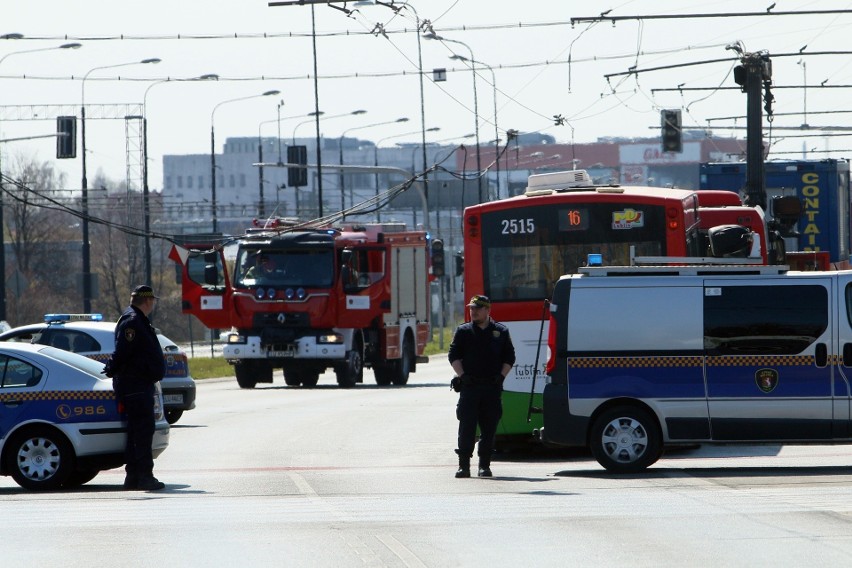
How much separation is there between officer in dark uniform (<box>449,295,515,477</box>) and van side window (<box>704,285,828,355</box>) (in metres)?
1.94

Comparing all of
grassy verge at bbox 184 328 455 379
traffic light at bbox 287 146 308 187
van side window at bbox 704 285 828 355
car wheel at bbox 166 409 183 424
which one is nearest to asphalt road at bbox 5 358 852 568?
van side window at bbox 704 285 828 355

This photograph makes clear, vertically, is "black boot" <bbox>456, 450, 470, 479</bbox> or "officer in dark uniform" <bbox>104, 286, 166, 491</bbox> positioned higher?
"officer in dark uniform" <bbox>104, 286, 166, 491</bbox>

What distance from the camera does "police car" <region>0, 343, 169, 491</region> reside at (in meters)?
14.3

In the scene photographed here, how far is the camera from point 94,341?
21.5 meters

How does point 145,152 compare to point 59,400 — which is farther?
point 145,152

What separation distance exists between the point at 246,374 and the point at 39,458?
2128 cm

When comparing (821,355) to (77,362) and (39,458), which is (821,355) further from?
(39,458)

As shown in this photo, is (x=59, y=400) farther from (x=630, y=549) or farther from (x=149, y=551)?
(x=630, y=549)

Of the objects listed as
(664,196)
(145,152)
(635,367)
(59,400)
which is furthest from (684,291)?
(145,152)

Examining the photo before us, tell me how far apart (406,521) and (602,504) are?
179 cm

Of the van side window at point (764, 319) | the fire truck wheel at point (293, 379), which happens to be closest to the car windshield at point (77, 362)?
the van side window at point (764, 319)

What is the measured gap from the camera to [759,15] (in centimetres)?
2314

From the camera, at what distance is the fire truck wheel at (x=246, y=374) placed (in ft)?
115

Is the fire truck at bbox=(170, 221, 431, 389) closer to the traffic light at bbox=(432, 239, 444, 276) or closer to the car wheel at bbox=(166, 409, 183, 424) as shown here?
the traffic light at bbox=(432, 239, 444, 276)
